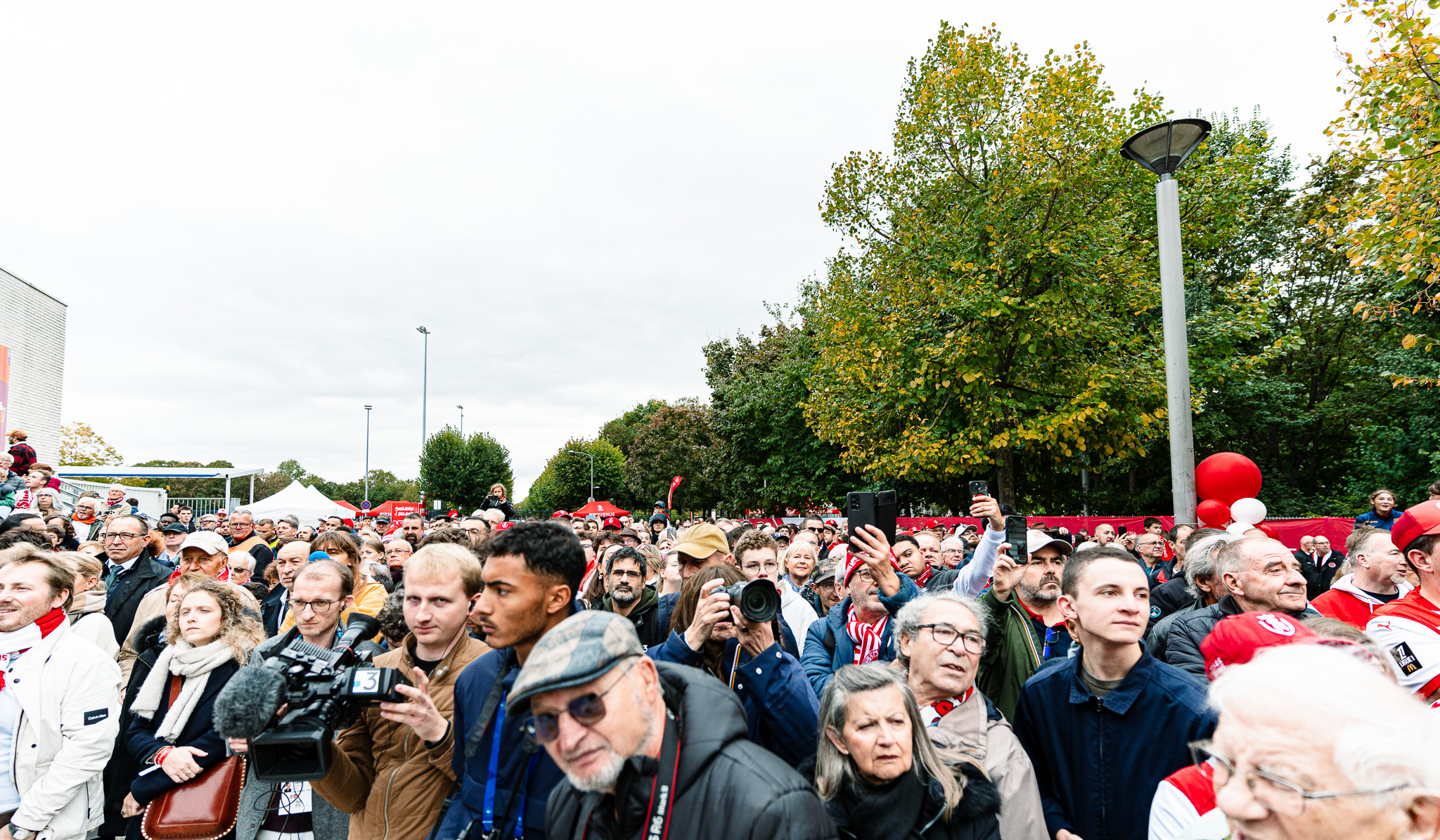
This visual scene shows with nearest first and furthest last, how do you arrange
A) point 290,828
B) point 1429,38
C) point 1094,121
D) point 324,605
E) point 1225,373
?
point 290,828 → point 324,605 → point 1429,38 → point 1094,121 → point 1225,373

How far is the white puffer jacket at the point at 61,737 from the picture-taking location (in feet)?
10.7

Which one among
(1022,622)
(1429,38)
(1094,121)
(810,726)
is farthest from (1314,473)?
(810,726)

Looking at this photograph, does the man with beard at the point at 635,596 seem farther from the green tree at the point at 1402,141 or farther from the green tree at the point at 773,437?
the green tree at the point at 773,437

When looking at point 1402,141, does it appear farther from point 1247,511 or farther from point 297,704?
point 297,704

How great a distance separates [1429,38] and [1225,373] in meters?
10.2

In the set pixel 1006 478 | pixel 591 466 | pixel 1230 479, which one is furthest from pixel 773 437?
pixel 591 466

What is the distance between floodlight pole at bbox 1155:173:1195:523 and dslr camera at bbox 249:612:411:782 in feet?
31.8

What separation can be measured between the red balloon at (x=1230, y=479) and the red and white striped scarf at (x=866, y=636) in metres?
8.62

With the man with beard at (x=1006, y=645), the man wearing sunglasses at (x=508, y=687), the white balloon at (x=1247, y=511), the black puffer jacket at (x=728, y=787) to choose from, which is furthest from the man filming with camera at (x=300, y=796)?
the white balloon at (x=1247, y=511)

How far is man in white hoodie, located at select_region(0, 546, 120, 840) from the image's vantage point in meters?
3.26

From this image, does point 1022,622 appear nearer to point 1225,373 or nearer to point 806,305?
point 1225,373

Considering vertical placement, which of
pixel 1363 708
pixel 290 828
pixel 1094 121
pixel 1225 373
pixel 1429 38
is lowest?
pixel 290 828

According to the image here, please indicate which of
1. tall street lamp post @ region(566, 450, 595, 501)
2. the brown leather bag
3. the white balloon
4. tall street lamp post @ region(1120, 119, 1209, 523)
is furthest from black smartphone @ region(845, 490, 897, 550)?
tall street lamp post @ region(566, 450, 595, 501)

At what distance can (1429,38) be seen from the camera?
24.1 feet
